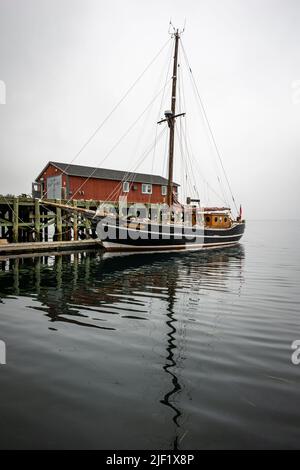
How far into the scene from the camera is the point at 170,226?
79.9ft

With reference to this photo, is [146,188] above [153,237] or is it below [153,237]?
above

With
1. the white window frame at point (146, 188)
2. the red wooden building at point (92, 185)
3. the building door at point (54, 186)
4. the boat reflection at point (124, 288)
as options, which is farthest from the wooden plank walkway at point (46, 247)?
the white window frame at point (146, 188)

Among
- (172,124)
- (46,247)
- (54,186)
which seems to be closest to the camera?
(46,247)

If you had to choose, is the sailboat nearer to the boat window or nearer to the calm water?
the boat window

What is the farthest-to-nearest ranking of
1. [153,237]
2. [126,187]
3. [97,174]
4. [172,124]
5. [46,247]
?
[126,187] < [97,174] < [172,124] < [153,237] < [46,247]

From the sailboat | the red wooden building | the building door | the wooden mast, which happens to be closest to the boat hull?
the sailboat

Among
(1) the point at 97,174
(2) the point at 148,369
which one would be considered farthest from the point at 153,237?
(2) the point at 148,369

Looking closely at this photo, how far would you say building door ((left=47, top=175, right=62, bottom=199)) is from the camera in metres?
34.4

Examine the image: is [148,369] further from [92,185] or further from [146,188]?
[146,188]

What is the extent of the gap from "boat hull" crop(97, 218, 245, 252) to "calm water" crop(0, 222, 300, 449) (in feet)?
36.4

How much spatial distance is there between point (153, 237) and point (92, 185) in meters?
15.5

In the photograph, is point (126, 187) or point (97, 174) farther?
point (126, 187)

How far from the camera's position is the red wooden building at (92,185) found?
3428 cm
